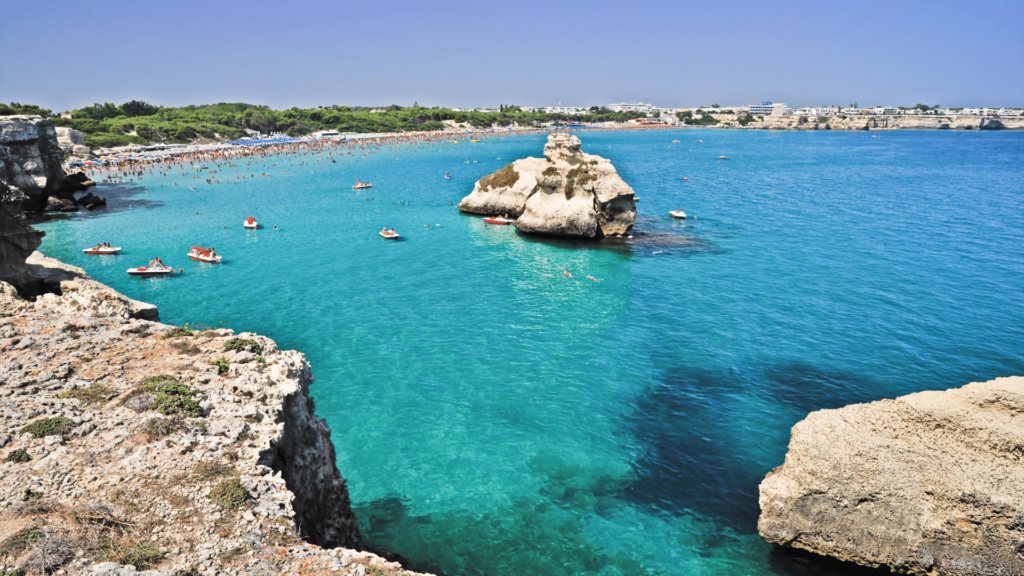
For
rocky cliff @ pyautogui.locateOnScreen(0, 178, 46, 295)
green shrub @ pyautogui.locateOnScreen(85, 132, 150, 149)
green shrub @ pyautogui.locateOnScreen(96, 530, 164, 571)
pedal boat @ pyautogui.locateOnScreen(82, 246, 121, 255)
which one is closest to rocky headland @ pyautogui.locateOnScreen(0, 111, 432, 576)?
green shrub @ pyautogui.locateOnScreen(96, 530, 164, 571)

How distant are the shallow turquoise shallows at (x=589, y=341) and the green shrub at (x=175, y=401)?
794cm

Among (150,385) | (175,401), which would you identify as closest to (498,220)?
(150,385)

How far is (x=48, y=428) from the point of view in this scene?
1266 centimetres

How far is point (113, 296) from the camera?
75.2 ft

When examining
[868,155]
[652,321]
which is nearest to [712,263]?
[652,321]

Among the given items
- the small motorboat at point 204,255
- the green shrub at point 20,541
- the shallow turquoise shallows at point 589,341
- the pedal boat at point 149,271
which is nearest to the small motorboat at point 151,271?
the pedal boat at point 149,271

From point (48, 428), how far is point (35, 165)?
72364mm

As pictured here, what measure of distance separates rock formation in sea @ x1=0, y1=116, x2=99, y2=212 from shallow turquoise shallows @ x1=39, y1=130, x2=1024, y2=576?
6.15 metres

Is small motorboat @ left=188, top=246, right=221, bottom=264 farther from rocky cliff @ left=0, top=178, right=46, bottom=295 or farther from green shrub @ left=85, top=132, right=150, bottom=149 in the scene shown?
green shrub @ left=85, top=132, right=150, bottom=149

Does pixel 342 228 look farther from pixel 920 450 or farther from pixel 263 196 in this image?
pixel 920 450

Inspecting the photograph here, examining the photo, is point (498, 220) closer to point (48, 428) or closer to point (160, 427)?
point (160, 427)

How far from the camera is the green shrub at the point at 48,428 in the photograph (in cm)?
1252

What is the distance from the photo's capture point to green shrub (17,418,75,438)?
12.5m

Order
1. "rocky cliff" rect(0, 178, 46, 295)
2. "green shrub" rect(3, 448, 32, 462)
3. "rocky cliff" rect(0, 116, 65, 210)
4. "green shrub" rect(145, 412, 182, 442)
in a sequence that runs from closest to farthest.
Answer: "green shrub" rect(3, 448, 32, 462) → "green shrub" rect(145, 412, 182, 442) → "rocky cliff" rect(0, 178, 46, 295) → "rocky cliff" rect(0, 116, 65, 210)
